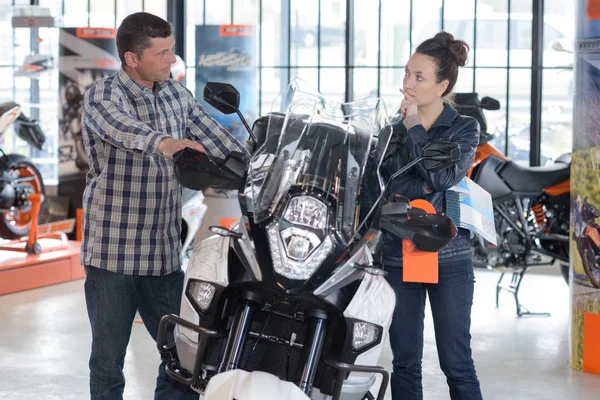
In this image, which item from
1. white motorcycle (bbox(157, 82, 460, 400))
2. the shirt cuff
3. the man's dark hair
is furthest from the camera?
the man's dark hair

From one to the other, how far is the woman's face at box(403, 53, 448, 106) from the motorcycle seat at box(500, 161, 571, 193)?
3.83 meters

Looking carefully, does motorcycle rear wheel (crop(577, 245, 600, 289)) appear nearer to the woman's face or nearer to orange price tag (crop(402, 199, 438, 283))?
the woman's face

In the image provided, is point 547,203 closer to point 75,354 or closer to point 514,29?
point 75,354

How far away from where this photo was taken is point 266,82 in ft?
38.1

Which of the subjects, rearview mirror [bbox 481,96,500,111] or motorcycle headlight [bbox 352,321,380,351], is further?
rearview mirror [bbox 481,96,500,111]

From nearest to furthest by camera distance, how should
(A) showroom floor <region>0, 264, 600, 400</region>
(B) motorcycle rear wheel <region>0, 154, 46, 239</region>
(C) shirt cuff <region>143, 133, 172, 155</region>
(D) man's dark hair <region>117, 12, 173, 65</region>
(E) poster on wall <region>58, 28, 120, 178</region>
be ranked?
(C) shirt cuff <region>143, 133, 172, 155</region> < (D) man's dark hair <region>117, 12, 173, 65</region> < (A) showroom floor <region>0, 264, 600, 400</region> < (B) motorcycle rear wheel <region>0, 154, 46, 239</region> < (E) poster on wall <region>58, 28, 120, 178</region>

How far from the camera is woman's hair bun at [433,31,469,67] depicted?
3.36m

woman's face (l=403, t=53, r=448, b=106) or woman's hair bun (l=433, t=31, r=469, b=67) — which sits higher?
woman's hair bun (l=433, t=31, r=469, b=67)

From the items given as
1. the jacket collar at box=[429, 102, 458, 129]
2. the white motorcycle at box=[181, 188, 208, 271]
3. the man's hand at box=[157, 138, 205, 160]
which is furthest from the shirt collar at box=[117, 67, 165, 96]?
the white motorcycle at box=[181, 188, 208, 271]

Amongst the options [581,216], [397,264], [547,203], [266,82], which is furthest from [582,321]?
[266,82]

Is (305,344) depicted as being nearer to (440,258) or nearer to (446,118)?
(440,258)

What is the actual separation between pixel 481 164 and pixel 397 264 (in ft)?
12.9

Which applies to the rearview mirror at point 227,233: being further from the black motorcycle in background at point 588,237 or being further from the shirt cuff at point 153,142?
the black motorcycle in background at point 588,237

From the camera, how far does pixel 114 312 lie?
328cm
